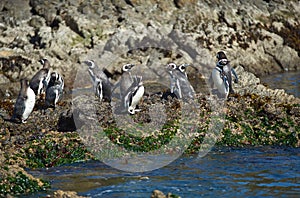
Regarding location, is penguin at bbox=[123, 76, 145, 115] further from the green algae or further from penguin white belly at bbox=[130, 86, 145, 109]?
the green algae

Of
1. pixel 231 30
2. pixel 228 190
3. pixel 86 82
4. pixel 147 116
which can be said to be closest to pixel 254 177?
pixel 228 190

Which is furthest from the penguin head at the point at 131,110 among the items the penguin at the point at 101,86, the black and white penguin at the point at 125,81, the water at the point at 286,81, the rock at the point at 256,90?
the water at the point at 286,81

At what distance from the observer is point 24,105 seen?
1653cm

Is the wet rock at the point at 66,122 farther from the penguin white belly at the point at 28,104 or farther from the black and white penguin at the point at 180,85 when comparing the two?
the black and white penguin at the point at 180,85

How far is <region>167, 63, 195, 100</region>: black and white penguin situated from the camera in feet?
59.9

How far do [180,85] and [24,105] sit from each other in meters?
5.10

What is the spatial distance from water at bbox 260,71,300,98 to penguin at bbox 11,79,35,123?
44.8 ft

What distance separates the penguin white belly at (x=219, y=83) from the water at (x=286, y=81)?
27.1ft

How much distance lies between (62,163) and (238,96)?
628 cm

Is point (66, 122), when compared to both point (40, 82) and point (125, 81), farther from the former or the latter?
point (40, 82)

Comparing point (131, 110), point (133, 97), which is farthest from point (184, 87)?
point (131, 110)

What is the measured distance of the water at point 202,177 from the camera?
39.6ft

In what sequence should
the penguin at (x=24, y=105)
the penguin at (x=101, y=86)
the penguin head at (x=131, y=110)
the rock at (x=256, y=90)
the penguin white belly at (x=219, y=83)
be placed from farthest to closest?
1. the penguin at (x=101, y=86)
2. the rock at (x=256, y=90)
3. the penguin white belly at (x=219, y=83)
4. the penguin head at (x=131, y=110)
5. the penguin at (x=24, y=105)

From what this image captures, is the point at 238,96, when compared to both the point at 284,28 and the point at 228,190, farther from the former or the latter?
the point at 284,28
